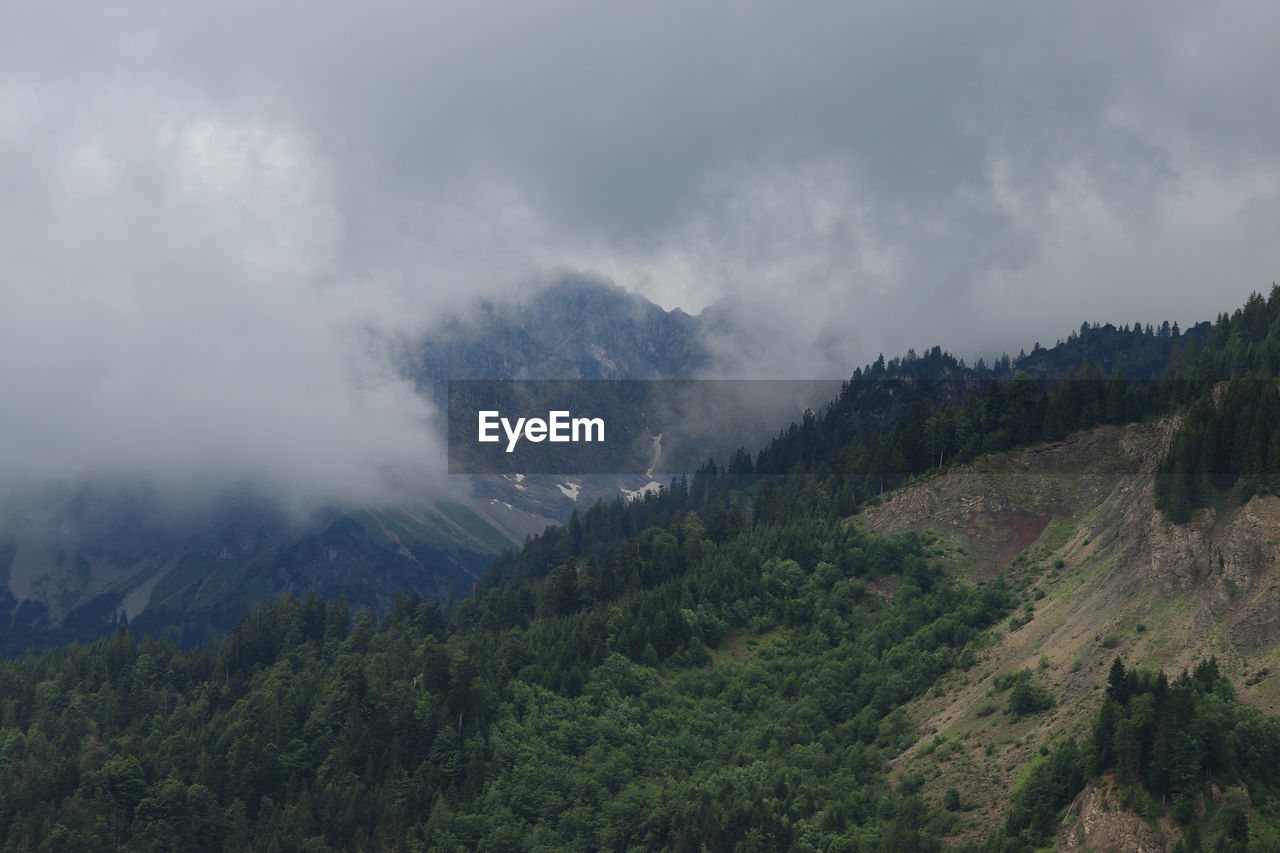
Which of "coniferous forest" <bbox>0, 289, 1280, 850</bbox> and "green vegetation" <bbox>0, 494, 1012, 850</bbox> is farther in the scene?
"green vegetation" <bbox>0, 494, 1012, 850</bbox>

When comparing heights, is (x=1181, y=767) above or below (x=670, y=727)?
above

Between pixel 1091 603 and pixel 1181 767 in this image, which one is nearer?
pixel 1181 767

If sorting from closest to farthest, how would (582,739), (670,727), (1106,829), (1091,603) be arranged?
(1106,829) → (1091,603) → (582,739) → (670,727)

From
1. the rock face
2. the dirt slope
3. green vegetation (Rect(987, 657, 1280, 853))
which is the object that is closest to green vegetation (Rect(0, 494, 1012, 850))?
the dirt slope

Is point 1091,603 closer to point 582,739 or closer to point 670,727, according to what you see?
point 670,727

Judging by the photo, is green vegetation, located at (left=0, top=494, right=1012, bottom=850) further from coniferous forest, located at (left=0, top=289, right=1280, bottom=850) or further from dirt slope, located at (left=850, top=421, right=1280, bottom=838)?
dirt slope, located at (left=850, top=421, right=1280, bottom=838)

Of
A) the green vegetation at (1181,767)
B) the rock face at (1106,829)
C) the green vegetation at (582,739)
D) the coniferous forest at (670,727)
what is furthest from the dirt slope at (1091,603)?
the rock face at (1106,829)

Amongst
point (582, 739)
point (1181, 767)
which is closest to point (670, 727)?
point (582, 739)

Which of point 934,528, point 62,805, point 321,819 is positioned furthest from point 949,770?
point 62,805

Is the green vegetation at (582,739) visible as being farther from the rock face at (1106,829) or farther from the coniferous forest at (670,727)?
the rock face at (1106,829)
